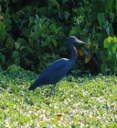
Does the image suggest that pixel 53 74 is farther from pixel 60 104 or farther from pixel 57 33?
pixel 57 33

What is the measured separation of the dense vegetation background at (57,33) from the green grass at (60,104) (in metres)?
1.33

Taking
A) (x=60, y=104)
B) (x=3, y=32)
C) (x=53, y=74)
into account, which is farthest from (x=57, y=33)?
(x=60, y=104)

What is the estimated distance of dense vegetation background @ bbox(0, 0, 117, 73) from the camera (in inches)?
452

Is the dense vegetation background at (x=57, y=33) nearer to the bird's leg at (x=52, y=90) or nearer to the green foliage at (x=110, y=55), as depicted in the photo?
the green foliage at (x=110, y=55)

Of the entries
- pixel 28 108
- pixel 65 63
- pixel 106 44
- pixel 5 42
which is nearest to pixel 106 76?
pixel 106 44

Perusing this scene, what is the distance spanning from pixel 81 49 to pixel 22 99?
4.05m

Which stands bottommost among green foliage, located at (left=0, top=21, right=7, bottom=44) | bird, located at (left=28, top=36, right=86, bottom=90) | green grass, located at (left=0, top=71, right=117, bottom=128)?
green grass, located at (left=0, top=71, right=117, bottom=128)

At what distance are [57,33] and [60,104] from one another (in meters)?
4.40

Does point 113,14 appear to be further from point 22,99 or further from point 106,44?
point 22,99

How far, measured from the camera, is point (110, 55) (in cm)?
1107

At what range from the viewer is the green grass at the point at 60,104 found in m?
6.55

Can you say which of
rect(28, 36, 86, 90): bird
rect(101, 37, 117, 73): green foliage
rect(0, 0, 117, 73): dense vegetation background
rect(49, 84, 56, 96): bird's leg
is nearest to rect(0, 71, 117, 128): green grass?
rect(49, 84, 56, 96): bird's leg

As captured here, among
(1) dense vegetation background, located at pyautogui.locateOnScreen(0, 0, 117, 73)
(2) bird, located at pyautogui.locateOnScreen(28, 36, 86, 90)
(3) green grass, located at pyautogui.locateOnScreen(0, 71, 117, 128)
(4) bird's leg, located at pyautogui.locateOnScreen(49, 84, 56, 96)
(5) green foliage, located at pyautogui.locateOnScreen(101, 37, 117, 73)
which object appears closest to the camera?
(3) green grass, located at pyautogui.locateOnScreen(0, 71, 117, 128)

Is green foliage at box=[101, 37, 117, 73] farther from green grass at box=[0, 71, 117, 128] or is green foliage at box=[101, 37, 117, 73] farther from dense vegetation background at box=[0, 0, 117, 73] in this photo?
green grass at box=[0, 71, 117, 128]
